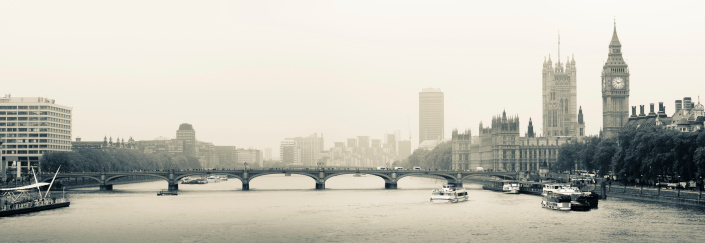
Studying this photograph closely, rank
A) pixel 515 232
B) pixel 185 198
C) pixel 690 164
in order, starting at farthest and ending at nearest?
pixel 185 198 < pixel 690 164 < pixel 515 232

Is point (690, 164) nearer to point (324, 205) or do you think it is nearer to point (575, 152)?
point (324, 205)

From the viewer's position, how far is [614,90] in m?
193

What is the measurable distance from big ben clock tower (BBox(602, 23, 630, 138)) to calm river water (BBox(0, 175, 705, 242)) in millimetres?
82834

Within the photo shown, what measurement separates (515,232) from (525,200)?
139 ft

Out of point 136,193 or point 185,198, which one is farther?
point 136,193

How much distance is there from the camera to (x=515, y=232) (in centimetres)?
7631

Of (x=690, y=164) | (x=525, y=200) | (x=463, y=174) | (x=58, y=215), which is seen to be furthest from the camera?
(x=463, y=174)

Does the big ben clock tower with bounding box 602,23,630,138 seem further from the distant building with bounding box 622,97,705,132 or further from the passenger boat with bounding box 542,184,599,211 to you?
the passenger boat with bounding box 542,184,599,211

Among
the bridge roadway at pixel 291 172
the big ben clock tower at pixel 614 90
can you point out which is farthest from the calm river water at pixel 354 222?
the big ben clock tower at pixel 614 90

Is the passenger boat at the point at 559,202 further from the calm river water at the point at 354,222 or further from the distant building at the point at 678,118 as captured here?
the distant building at the point at 678,118

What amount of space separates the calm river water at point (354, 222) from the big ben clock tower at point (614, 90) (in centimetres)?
8283

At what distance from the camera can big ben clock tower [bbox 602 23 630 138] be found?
191 metres

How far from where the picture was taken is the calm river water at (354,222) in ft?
242

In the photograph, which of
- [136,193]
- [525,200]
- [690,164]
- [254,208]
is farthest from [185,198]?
[690,164]
